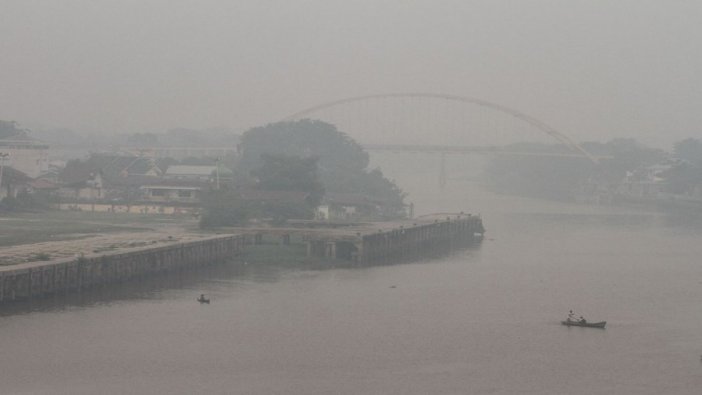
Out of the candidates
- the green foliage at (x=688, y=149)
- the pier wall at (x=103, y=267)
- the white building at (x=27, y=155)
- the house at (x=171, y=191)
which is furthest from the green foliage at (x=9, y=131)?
the green foliage at (x=688, y=149)

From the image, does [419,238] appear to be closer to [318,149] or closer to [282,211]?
[282,211]

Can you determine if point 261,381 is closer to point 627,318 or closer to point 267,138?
point 627,318

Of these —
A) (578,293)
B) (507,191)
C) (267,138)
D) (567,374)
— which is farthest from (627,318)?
(507,191)

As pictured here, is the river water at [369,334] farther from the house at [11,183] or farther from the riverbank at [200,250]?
the house at [11,183]

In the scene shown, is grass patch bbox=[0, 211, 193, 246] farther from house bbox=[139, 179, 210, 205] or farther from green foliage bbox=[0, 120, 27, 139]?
green foliage bbox=[0, 120, 27, 139]

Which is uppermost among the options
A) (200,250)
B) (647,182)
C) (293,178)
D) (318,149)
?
(318,149)

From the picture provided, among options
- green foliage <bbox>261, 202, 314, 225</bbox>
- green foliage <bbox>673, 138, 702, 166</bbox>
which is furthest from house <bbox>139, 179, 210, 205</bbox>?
green foliage <bbox>673, 138, 702, 166</bbox>

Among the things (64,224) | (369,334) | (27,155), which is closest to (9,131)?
(27,155)
